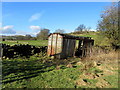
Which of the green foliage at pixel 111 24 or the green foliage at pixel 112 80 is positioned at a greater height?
the green foliage at pixel 111 24

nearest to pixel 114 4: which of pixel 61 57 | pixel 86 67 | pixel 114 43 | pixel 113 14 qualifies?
pixel 113 14

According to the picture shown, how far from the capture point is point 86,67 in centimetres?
560

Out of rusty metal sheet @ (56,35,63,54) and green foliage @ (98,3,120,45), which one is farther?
green foliage @ (98,3,120,45)

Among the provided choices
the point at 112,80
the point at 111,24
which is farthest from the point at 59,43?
the point at 111,24

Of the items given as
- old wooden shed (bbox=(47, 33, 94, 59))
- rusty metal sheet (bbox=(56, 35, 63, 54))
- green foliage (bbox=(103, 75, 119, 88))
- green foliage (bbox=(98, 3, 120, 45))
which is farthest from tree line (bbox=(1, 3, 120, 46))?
green foliage (bbox=(103, 75, 119, 88))

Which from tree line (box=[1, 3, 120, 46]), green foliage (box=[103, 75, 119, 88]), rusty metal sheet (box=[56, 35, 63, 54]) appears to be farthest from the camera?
tree line (box=[1, 3, 120, 46])

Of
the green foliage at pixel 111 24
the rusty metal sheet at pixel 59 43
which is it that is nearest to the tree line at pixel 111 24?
the green foliage at pixel 111 24

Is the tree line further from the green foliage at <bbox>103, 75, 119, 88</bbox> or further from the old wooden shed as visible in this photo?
the green foliage at <bbox>103, 75, 119, 88</bbox>

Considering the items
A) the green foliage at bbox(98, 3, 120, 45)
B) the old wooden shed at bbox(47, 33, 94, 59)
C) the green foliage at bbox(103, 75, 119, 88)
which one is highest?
A: the green foliage at bbox(98, 3, 120, 45)

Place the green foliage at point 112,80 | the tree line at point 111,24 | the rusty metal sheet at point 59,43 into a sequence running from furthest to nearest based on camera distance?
the tree line at point 111,24 < the rusty metal sheet at point 59,43 < the green foliage at point 112,80

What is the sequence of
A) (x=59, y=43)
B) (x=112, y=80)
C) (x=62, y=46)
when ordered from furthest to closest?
(x=59, y=43), (x=62, y=46), (x=112, y=80)

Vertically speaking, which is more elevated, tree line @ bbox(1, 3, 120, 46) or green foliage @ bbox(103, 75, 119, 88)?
tree line @ bbox(1, 3, 120, 46)

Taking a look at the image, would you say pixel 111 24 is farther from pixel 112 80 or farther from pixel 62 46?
pixel 112 80

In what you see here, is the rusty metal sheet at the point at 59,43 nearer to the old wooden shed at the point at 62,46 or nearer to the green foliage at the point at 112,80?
the old wooden shed at the point at 62,46
